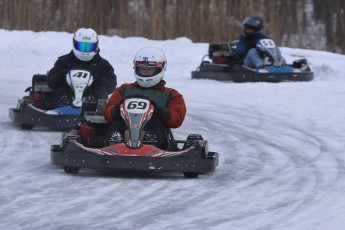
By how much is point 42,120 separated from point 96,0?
10.3 metres

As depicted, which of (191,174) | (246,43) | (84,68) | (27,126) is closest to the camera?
(191,174)

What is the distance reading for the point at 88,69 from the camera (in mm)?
12133

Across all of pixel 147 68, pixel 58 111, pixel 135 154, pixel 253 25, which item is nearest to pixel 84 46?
pixel 58 111

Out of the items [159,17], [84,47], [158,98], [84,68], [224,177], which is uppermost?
[159,17]

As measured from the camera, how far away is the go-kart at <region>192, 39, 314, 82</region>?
59.1 feet

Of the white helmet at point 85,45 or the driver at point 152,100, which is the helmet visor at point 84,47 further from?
the driver at point 152,100

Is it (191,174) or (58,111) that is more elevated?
(58,111)

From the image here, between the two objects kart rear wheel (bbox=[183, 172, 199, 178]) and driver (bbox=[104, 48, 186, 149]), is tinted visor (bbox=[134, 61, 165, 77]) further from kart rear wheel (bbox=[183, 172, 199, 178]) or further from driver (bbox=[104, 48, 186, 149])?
kart rear wheel (bbox=[183, 172, 199, 178])

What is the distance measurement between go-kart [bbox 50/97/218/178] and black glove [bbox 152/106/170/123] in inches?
2.7

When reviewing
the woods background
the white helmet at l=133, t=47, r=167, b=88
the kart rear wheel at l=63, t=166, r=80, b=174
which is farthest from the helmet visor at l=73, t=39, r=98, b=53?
the woods background

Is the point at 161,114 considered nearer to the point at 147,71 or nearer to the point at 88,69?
the point at 147,71

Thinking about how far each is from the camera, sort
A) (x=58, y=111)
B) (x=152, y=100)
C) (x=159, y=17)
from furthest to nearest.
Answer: (x=159, y=17) < (x=58, y=111) < (x=152, y=100)

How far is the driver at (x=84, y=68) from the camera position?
470 inches

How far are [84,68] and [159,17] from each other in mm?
9758
